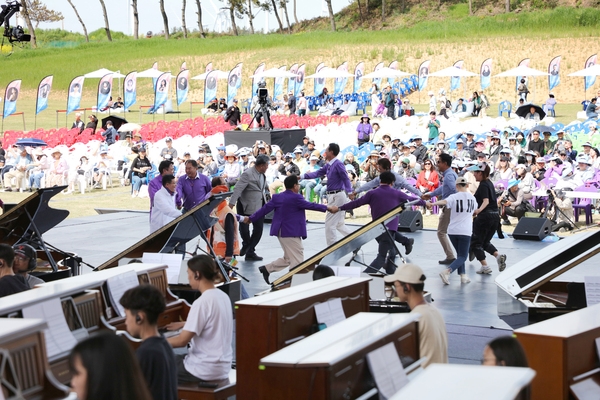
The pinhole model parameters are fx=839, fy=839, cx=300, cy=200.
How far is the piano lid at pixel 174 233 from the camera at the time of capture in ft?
29.7

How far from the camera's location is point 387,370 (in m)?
4.55

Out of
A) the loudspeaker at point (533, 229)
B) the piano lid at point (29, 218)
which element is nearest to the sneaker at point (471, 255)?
the loudspeaker at point (533, 229)

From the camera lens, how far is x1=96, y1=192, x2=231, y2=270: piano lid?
356 inches

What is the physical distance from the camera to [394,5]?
3440 inches

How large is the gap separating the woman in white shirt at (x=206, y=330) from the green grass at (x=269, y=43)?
2111 inches

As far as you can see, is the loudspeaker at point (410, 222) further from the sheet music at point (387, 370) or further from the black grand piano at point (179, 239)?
the sheet music at point (387, 370)

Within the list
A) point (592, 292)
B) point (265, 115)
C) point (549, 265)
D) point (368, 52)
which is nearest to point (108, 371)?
point (592, 292)

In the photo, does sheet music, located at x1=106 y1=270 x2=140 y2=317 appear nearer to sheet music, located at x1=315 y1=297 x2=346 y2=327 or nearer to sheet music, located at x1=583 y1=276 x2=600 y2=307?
sheet music, located at x1=315 y1=297 x2=346 y2=327

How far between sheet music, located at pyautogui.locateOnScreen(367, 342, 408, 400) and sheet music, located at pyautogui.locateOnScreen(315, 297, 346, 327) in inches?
47.6

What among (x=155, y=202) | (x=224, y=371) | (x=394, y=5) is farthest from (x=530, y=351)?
(x=394, y=5)

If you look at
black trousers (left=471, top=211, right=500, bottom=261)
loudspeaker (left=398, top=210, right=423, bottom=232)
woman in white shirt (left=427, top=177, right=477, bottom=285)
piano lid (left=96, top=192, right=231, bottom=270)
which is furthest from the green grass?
piano lid (left=96, top=192, right=231, bottom=270)

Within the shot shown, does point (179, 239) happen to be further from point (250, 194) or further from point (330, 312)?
point (330, 312)

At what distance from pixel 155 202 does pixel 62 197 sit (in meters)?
13.2

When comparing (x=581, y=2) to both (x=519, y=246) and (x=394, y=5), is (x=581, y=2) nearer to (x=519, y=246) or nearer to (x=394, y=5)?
(x=394, y=5)
